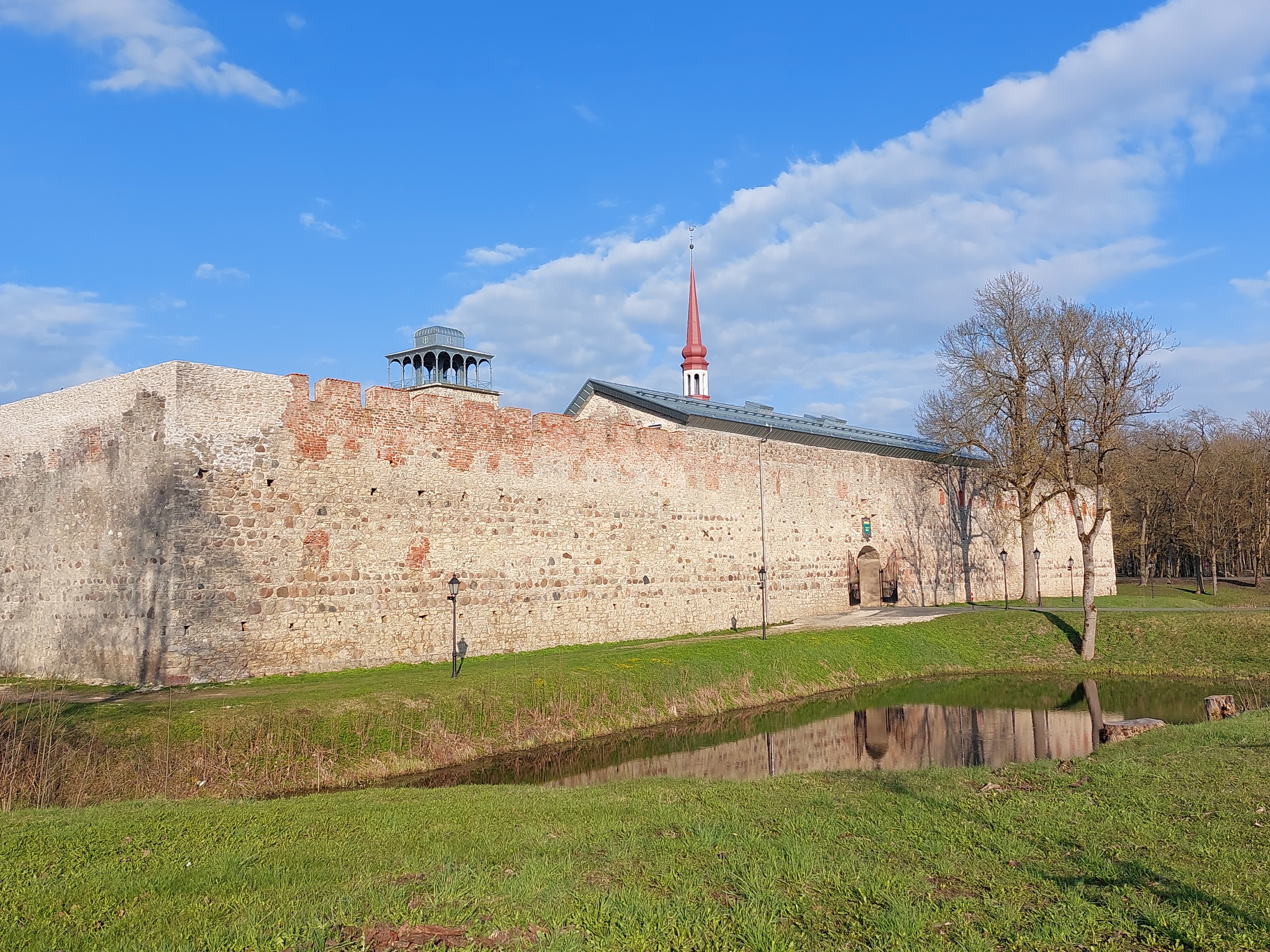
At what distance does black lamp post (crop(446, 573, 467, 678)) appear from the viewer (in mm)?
15727

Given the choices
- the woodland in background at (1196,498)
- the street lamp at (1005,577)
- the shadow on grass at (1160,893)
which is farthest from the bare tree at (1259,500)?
the shadow on grass at (1160,893)

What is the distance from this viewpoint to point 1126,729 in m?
12.1

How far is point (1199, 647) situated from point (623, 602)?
14.3 metres

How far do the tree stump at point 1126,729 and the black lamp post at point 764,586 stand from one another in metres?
11.4

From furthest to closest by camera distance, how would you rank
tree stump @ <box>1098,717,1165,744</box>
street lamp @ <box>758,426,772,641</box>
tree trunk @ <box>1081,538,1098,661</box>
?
1. street lamp @ <box>758,426,772,641</box>
2. tree trunk @ <box>1081,538,1098,661</box>
3. tree stump @ <box>1098,717,1165,744</box>

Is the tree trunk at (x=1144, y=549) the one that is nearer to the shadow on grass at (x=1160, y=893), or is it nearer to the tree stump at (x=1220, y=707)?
the tree stump at (x=1220, y=707)

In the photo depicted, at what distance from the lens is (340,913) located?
5.23 meters

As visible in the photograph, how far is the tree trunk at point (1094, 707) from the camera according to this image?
47.7 feet

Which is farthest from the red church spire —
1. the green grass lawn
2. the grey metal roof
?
the green grass lawn

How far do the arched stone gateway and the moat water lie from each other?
8.59 metres

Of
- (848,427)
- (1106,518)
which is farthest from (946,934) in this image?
(1106,518)

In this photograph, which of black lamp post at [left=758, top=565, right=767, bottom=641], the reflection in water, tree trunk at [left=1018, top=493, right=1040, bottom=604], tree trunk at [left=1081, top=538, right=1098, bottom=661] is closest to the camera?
the reflection in water

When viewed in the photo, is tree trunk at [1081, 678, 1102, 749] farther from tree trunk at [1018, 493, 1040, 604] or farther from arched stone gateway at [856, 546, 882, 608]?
tree trunk at [1018, 493, 1040, 604]

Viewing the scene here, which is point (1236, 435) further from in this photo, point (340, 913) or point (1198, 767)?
point (340, 913)
